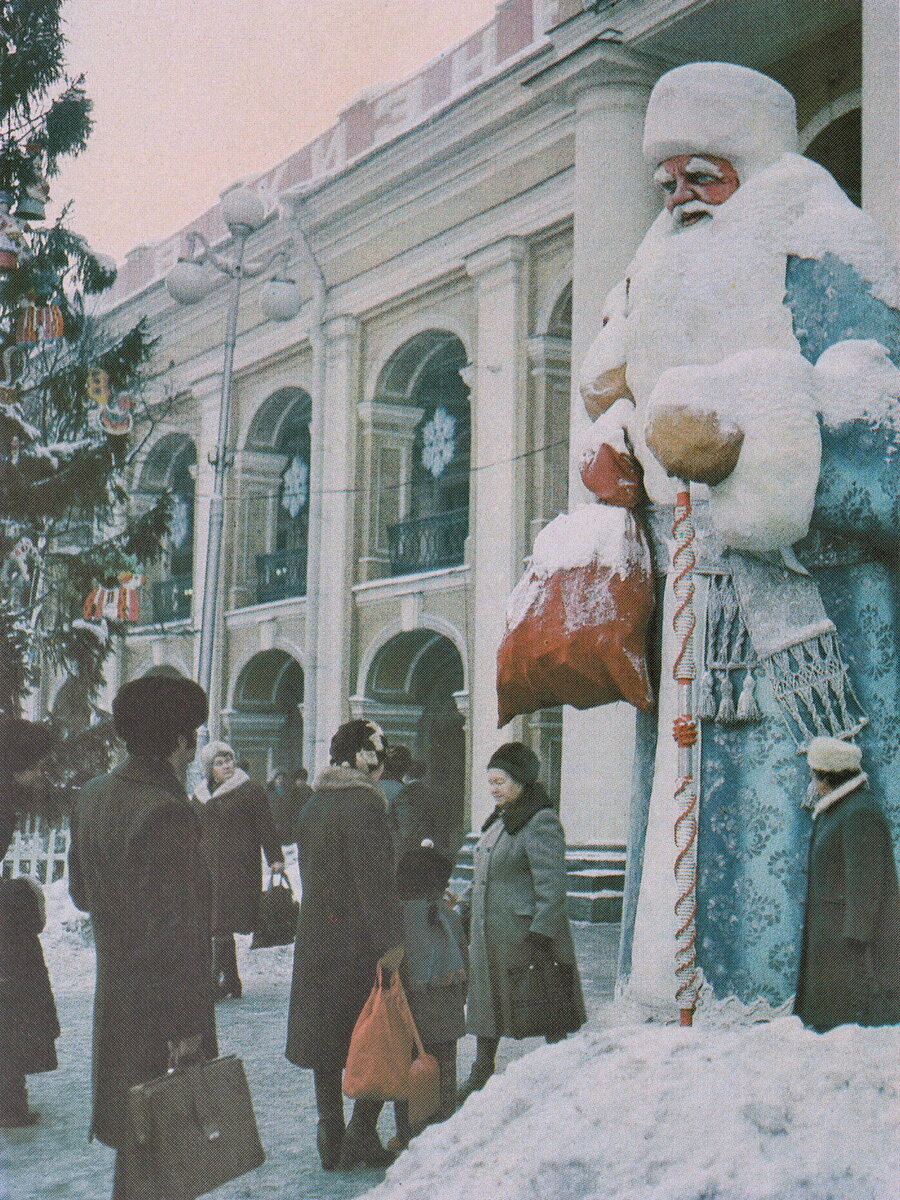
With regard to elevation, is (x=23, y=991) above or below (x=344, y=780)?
below

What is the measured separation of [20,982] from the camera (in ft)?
15.9

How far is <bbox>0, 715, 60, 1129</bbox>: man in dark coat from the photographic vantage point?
4.77m

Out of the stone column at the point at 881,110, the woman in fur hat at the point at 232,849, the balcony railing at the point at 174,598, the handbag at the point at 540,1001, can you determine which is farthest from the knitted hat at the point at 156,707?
the balcony railing at the point at 174,598

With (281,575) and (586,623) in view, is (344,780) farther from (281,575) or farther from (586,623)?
(281,575)

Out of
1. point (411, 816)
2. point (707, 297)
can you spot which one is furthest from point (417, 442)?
point (707, 297)

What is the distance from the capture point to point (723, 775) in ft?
9.53

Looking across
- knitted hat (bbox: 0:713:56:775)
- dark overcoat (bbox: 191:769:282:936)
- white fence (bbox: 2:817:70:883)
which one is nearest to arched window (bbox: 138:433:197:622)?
white fence (bbox: 2:817:70:883)

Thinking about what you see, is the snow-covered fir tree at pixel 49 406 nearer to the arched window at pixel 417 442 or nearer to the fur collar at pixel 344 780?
the fur collar at pixel 344 780

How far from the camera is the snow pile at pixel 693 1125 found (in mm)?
2291

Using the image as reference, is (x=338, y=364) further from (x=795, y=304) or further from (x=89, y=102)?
(x=795, y=304)

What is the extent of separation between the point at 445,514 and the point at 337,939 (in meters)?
10.4

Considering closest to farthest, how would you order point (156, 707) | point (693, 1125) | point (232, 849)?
point (693, 1125) < point (156, 707) < point (232, 849)

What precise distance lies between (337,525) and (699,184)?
40.1 ft

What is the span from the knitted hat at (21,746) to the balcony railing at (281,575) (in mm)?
11287
